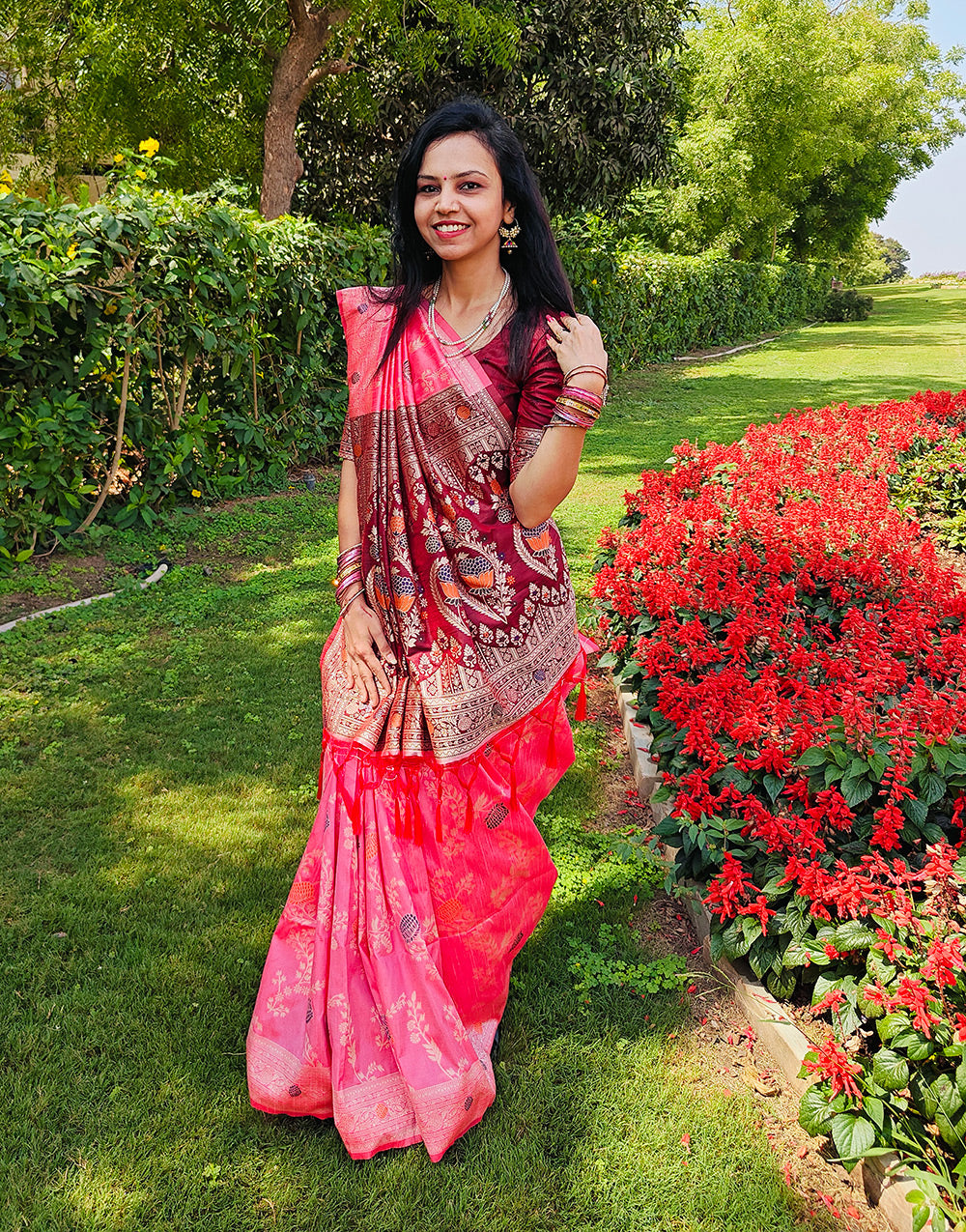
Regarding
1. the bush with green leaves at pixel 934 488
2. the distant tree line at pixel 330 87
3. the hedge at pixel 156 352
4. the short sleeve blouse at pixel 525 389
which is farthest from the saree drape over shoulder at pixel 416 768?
the distant tree line at pixel 330 87

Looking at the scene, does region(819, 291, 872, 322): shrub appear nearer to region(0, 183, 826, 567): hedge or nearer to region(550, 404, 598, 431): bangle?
region(0, 183, 826, 567): hedge

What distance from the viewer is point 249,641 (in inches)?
192

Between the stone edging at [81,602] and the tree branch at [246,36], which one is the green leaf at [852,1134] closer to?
the stone edging at [81,602]

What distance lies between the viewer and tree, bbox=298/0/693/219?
10.6m

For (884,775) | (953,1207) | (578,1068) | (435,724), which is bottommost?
(578,1068)

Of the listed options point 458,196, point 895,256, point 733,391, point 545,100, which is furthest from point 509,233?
point 895,256

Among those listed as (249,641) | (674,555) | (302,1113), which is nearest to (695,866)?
(302,1113)

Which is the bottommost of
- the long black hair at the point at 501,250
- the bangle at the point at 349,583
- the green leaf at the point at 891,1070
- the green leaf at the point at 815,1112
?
the green leaf at the point at 815,1112

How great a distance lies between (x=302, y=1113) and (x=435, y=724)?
0.96 m

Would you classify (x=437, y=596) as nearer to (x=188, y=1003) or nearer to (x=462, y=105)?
(x=462, y=105)

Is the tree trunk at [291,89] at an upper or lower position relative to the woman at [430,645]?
upper

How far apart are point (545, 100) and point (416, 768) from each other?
432 inches

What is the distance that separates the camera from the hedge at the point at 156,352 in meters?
5.19

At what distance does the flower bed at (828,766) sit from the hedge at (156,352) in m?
3.20
